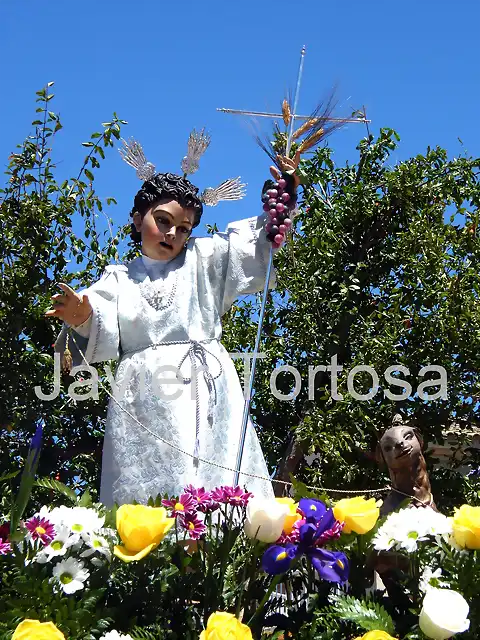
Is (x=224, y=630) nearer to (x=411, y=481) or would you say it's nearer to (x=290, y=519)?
(x=290, y=519)

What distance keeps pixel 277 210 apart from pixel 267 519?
2.07 m

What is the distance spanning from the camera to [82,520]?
1853 millimetres

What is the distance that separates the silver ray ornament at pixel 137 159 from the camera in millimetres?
4168

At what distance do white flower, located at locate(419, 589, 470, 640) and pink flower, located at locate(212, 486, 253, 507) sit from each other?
0.48 meters

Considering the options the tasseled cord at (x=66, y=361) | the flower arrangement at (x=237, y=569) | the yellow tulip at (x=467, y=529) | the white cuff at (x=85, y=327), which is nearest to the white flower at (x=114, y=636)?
the flower arrangement at (x=237, y=569)

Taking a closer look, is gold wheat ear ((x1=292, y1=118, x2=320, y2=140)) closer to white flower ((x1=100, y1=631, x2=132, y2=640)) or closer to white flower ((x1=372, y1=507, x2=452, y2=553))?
white flower ((x1=372, y1=507, x2=452, y2=553))

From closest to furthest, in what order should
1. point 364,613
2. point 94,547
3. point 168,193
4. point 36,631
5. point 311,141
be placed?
point 36,631 < point 364,613 < point 94,547 < point 311,141 < point 168,193

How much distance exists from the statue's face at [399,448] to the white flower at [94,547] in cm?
220

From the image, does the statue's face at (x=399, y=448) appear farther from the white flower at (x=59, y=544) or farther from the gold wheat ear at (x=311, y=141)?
the white flower at (x=59, y=544)

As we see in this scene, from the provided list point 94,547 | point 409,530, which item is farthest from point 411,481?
point 94,547

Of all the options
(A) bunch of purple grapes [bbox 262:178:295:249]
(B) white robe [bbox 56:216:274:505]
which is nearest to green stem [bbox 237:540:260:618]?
(B) white robe [bbox 56:216:274:505]

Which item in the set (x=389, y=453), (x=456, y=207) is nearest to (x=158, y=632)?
(x=389, y=453)

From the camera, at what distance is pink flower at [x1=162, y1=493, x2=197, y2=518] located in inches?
72.2

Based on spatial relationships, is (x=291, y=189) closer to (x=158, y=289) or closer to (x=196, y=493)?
(x=158, y=289)
